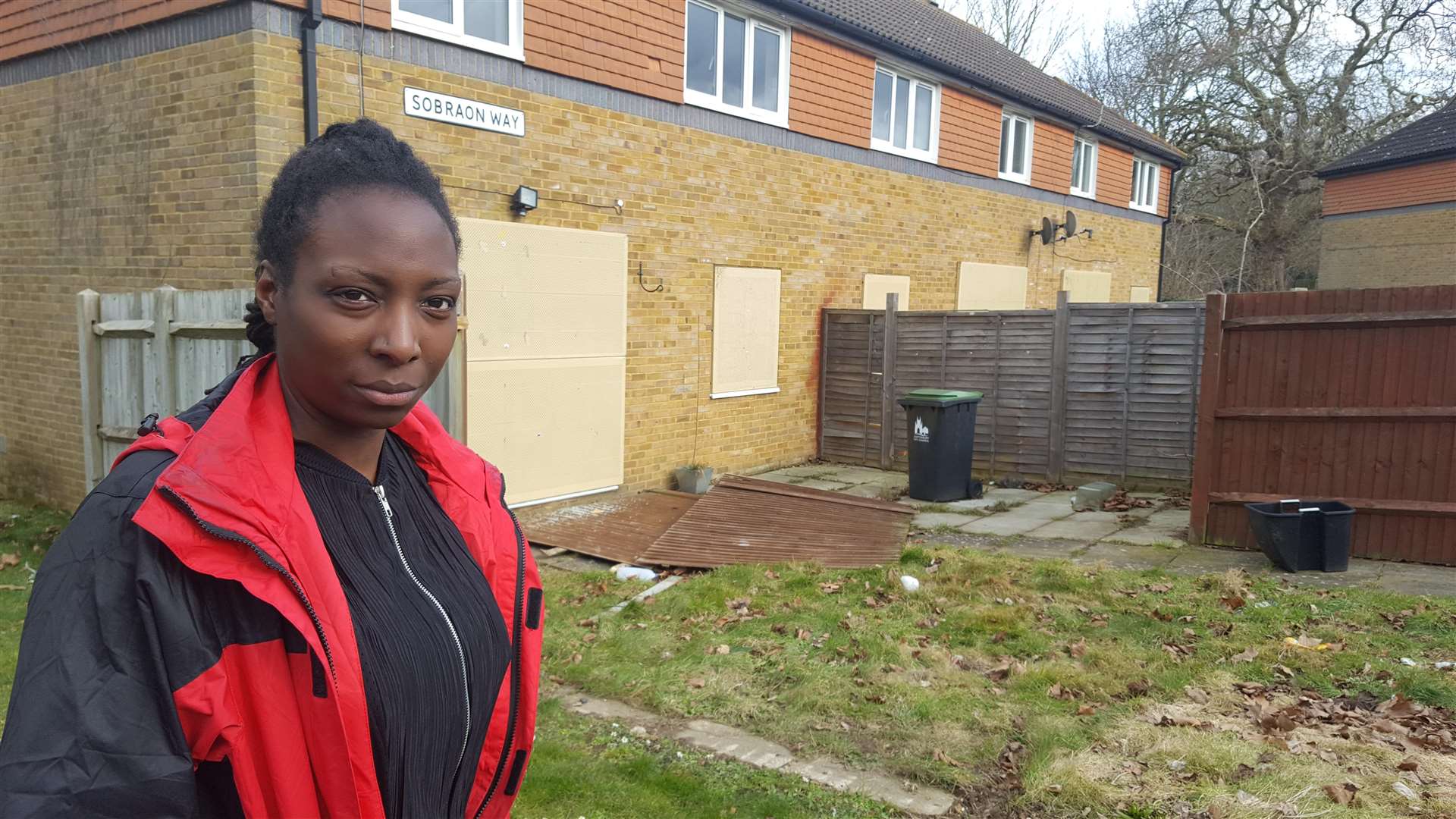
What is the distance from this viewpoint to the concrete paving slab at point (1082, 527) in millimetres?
9109

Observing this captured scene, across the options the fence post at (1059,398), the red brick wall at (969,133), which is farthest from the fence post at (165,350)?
the red brick wall at (969,133)

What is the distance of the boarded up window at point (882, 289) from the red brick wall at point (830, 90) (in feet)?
6.39

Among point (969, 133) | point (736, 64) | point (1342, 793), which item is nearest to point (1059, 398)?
point (736, 64)

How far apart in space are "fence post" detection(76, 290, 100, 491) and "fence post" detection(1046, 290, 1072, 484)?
32.9ft

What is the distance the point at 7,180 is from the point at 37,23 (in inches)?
61.7

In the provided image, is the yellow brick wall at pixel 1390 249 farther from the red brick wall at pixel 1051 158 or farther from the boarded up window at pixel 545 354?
the boarded up window at pixel 545 354

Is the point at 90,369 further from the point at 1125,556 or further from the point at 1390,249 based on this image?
the point at 1390,249

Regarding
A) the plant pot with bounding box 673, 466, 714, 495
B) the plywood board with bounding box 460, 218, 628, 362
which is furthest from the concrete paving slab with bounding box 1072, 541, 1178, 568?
the plywood board with bounding box 460, 218, 628, 362

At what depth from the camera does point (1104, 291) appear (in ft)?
69.7

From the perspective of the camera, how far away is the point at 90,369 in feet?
26.3

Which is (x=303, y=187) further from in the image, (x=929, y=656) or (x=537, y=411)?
(x=537, y=411)

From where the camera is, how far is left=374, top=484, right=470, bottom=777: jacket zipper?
170 cm

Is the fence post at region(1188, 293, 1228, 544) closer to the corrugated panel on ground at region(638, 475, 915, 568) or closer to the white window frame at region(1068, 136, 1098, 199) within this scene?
the corrugated panel on ground at region(638, 475, 915, 568)

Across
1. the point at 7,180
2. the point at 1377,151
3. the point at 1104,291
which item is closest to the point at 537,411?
the point at 7,180
